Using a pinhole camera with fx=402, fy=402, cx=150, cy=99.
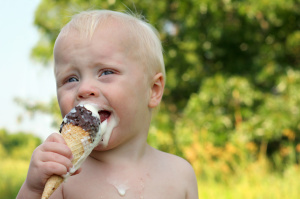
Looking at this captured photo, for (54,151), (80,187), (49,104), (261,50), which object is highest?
(54,151)

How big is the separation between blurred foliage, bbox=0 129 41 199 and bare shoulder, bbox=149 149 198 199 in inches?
144

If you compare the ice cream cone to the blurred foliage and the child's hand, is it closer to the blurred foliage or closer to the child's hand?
the child's hand

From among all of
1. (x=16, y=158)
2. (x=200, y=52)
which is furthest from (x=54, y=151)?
(x=200, y=52)

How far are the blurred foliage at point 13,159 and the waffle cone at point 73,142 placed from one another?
157 inches

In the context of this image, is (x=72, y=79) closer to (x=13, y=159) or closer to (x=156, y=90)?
(x=156, y=90)

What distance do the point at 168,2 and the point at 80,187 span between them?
740 centimetres

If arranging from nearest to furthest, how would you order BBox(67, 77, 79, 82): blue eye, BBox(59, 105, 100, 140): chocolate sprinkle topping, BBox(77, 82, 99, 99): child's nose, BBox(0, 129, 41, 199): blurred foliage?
1. BBox(59, 105, 100, 140): chocolate sprinkle topping
2. BBox(77, 82, 99, 99): child's nose
3. BBox(67, 77, 79, 82): blue eye
4. BBox(0, 129, 41, 199): blurred foliage

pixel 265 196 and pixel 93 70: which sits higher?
Answer: pixel 93 70

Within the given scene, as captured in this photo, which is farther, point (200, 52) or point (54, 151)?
point (200, 52)

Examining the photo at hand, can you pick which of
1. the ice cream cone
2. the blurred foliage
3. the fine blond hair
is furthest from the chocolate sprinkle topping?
the blurred foliage

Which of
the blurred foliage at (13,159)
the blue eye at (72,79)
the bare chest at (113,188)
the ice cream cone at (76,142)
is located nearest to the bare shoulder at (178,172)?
the bare chest at (113,188)

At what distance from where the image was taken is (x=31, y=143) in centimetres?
731

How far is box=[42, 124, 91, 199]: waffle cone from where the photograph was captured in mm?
1421

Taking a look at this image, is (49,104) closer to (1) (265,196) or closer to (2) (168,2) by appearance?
(2) (168,2)
